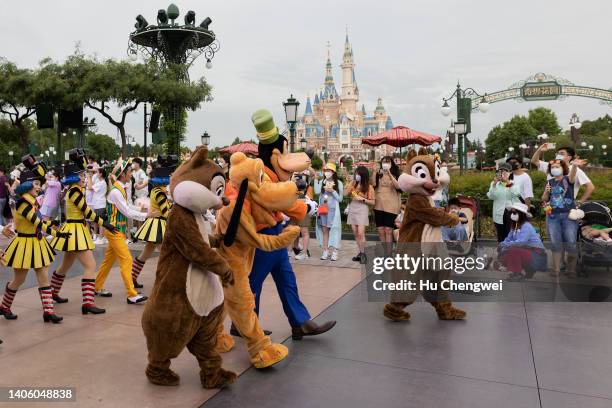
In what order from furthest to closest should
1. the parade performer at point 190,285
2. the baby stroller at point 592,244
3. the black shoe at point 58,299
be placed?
1. the baby stroller at point 592,244
2. the black shoe at point 58,299
3. the parade performer at point 190,285

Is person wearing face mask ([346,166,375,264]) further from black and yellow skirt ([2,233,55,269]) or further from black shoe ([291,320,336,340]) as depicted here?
black and yellow skirt ([2,233,55,269])

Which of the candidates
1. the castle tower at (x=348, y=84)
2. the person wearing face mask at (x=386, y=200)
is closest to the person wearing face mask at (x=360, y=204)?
the person wearing face mask at (x=386, y=200)

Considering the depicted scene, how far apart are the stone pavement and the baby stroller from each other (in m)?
3.20

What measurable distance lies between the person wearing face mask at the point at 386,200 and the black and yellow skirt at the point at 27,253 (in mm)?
5122

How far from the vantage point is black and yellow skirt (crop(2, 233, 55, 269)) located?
4762 millimetres

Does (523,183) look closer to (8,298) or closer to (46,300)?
(46,300)

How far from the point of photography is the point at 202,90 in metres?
24.6

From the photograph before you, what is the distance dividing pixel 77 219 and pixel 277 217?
8.69ft

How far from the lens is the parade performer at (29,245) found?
4789mm

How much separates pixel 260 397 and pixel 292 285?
4.10 feet

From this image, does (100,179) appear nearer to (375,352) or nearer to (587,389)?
(375,352)

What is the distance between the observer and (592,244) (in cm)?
635

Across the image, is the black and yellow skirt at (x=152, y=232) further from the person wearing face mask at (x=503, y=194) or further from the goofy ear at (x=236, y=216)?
the person wearing face mask at (x=503, y=194)

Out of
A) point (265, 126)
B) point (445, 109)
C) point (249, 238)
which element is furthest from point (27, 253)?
point (445, 109)
